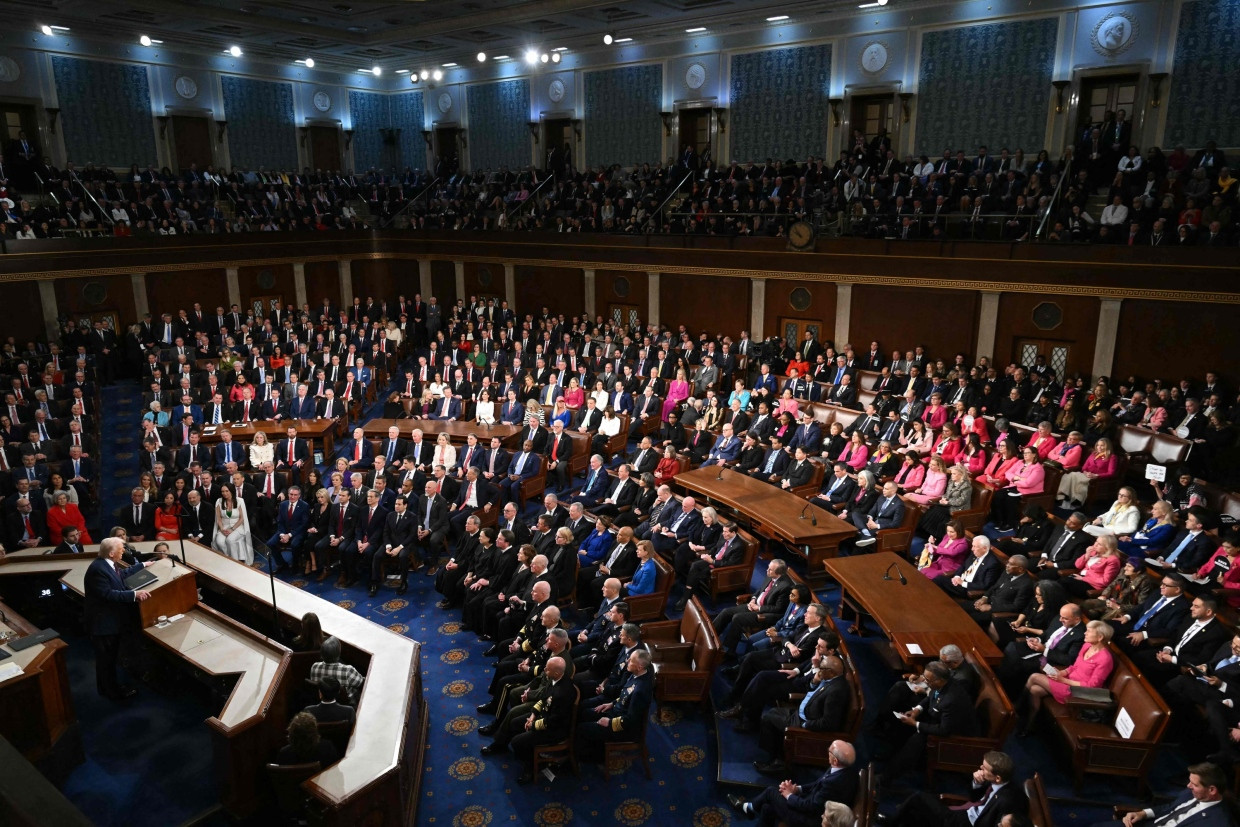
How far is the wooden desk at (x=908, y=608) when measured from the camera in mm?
6684

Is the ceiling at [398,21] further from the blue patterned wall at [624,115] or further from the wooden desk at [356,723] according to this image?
the wooden desk at [356,723]

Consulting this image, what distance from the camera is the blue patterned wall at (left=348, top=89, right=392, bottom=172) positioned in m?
28.5

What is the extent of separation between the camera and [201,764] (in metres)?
6.30

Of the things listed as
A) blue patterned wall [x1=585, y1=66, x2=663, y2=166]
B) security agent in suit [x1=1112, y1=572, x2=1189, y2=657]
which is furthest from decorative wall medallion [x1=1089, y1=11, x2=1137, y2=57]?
security agent in suit [x1=1112, y1=572, x2=1189, y2=657]

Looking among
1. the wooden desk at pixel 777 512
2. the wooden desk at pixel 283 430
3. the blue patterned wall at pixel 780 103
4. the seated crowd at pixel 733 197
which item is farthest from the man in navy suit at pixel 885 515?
the blue patterned wall at pixel 780 103

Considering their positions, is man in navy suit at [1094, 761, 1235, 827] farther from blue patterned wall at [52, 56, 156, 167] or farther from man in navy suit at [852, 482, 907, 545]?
blue patterned wall at [52, 56, 156, 167]

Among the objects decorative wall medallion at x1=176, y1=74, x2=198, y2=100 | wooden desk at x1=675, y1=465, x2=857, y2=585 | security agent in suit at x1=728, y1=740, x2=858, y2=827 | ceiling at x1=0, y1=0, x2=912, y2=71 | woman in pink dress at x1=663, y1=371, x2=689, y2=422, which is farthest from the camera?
decorative wall medallion at x1=176, y1=74, x2=198, y2=100

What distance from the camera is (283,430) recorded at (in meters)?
13.3

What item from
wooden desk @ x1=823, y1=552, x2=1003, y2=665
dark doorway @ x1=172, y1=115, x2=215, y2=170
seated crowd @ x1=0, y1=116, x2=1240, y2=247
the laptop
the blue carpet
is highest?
dark doorway @ x1=172, y1=115, x2=215, y2=170

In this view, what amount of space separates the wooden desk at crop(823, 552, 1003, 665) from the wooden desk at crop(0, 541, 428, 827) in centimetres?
397

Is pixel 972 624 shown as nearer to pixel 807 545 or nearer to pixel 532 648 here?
pixel 807 545

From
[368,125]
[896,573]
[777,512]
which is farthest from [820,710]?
[368,125]

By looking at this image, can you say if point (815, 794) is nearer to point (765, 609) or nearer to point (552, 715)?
point (552, 715)

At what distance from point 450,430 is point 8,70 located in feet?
57.9
